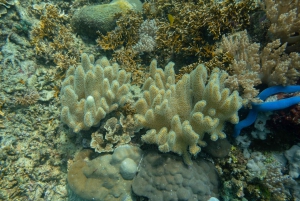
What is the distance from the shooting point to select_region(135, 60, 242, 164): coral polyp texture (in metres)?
2.74

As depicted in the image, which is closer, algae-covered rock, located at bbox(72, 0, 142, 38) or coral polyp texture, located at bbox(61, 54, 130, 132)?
coral polyp texture, located at bbox(61, 54, 130, 132)

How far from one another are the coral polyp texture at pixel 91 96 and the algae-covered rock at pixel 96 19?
186 cm

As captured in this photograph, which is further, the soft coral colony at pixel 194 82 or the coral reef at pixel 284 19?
the coral reef at pixel 284 19

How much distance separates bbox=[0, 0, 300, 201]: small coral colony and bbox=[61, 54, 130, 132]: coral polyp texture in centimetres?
2

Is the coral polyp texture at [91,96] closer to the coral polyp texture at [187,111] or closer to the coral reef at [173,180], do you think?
the coral polyp texture at [187,111]

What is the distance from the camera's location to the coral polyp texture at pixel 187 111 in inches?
108

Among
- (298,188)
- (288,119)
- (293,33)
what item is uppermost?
(293,33)

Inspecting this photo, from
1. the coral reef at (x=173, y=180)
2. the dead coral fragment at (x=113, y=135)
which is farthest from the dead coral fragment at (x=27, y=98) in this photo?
the coral reef at (x=173, y=180)

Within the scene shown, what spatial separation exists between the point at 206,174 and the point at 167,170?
0.65 meters

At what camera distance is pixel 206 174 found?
313 centimetres

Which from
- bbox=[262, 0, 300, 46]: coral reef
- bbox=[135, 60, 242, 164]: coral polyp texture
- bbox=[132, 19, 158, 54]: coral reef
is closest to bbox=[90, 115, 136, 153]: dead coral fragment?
bbox=[135, 60, 242, 164]: coral polyp texture

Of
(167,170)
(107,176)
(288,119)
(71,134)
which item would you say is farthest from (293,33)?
(71,134)

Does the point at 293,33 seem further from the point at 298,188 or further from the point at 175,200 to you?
the point at 175,200

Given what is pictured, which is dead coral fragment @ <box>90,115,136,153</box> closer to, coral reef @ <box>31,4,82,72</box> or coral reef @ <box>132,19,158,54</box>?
coral reef @ <box>132,19,158,54</box>
